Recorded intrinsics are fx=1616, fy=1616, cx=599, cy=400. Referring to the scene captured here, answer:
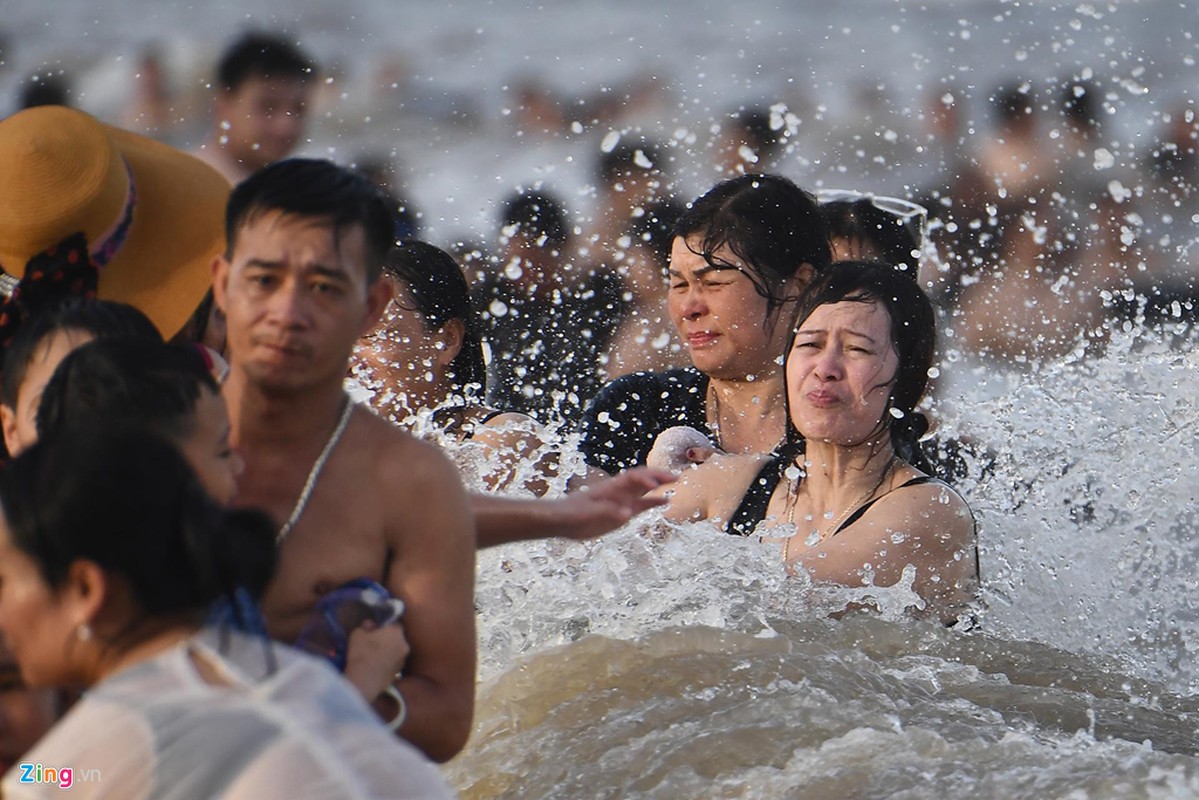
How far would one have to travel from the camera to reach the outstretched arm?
2621 mm

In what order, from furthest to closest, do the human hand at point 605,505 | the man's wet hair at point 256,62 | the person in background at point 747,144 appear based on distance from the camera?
the person in background at point 747,144, the man's wet hair at point 256,62, the human hand at point 605,505

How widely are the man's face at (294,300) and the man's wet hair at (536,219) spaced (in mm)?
4131

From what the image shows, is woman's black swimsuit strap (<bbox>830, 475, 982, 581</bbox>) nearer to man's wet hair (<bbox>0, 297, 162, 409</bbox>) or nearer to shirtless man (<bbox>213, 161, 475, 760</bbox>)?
shirtless man (<bbox>213, 161, 475, 760</bbox>)

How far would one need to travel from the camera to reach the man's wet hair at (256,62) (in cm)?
554

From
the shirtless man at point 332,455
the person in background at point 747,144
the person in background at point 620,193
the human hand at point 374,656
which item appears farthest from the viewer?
the person in background at point 747,144

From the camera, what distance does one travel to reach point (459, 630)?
2451mm

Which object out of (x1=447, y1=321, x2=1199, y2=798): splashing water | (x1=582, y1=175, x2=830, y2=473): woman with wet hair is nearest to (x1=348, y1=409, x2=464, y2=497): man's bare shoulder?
(x1=447, y1=321, x2=1199, y2=798): splashing water

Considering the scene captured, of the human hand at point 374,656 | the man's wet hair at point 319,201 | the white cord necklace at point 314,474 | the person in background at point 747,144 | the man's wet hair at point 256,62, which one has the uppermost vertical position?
the man's wet hair at point 256,62

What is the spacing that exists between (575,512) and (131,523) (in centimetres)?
103

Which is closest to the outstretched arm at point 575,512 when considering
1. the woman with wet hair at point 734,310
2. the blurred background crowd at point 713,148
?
the woman with wet hair at point 734,310

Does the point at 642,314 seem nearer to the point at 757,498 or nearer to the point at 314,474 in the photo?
the point at 757,498

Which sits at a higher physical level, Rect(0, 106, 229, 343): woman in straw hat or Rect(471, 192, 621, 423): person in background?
Rect(0, 106, 229, 343): woman in straw hat
